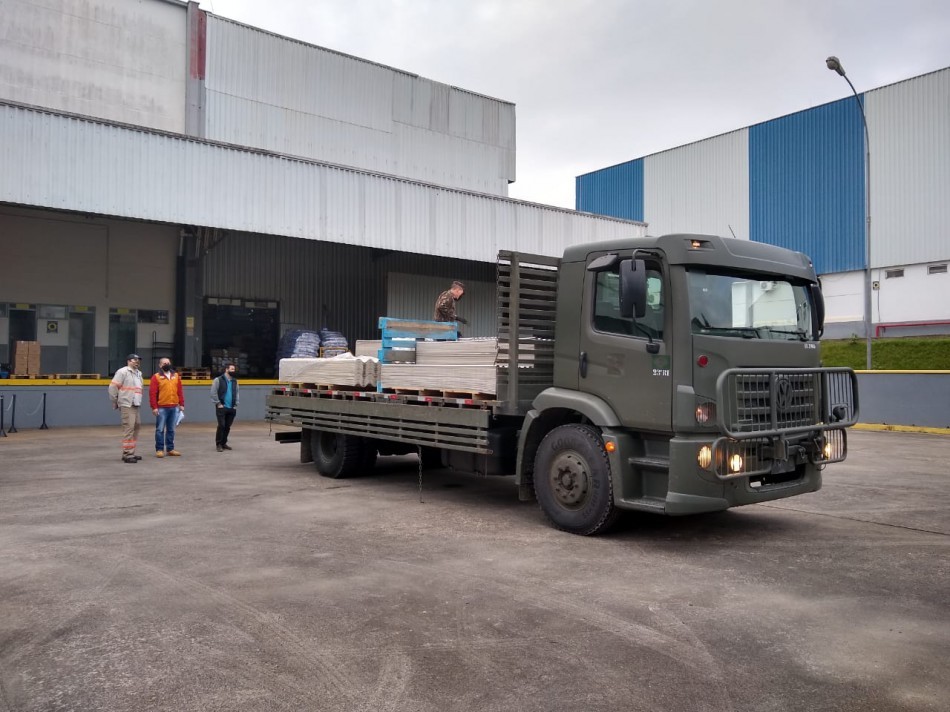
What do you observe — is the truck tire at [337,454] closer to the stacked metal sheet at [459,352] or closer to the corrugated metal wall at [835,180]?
the stacked metal sheet at [459,352]

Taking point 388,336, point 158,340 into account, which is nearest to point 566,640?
point 388,336

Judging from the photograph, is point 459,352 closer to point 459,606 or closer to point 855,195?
point 459,606

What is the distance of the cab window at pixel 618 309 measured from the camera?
20.1 ft

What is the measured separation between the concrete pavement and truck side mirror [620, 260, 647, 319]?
1980mm

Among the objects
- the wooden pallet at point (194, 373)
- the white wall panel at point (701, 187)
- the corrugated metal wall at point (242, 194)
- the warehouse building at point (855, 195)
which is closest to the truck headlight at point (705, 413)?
the corrugated metal wall at point (242, 194)

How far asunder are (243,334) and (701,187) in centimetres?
2650

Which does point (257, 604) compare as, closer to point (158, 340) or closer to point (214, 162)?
point (214, 162)

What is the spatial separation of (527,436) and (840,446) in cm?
280

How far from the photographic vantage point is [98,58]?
854 inches

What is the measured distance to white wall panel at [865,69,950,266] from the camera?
98.5 ft

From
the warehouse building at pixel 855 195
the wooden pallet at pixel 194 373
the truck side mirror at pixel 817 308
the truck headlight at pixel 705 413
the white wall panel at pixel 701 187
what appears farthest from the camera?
the white wall panel at pixel 701 187

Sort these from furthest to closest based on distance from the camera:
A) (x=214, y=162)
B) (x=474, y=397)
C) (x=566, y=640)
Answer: (x=214, y=162), (x=474, y=397), (x=566, y=640)

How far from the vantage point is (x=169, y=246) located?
23016 millimetres

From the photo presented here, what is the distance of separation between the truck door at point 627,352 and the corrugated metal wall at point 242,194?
13970 mm
